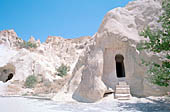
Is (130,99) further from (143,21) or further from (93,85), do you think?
(143,21)

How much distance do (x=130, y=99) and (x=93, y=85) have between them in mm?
2062

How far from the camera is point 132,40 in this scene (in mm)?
8531

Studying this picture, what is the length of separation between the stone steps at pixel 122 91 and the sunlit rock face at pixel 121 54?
0.40m

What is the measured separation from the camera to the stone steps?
24.6 feet

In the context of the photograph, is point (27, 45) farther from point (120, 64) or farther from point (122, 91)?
point (122, 91)

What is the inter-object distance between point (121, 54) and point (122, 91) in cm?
239

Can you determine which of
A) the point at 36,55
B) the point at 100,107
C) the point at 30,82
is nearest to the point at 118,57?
the point at 100,107

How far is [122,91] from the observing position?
777 cm

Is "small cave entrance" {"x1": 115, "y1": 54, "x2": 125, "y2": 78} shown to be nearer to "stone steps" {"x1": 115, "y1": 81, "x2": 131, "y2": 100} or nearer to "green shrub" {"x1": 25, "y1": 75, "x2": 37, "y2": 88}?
"stone steps" {"x1": 115, "y1": 81, "x2": 131, "y2": 100}

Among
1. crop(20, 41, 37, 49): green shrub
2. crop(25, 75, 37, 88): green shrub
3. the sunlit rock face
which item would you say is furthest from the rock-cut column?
crop(20, 41, 37, 49): green shrub

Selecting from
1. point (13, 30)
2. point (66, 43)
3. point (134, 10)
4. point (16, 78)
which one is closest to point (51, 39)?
point (66, 43)

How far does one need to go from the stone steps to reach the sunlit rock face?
0.40 metres

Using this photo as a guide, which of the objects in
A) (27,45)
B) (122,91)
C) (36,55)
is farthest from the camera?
(27,45)

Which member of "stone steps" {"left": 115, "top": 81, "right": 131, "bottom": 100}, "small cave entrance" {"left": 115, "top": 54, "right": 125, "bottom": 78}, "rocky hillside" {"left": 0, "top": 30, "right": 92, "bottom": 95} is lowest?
"stone steps" {"left": 115, "top": 81, "right": 131, "bottom": 100}
